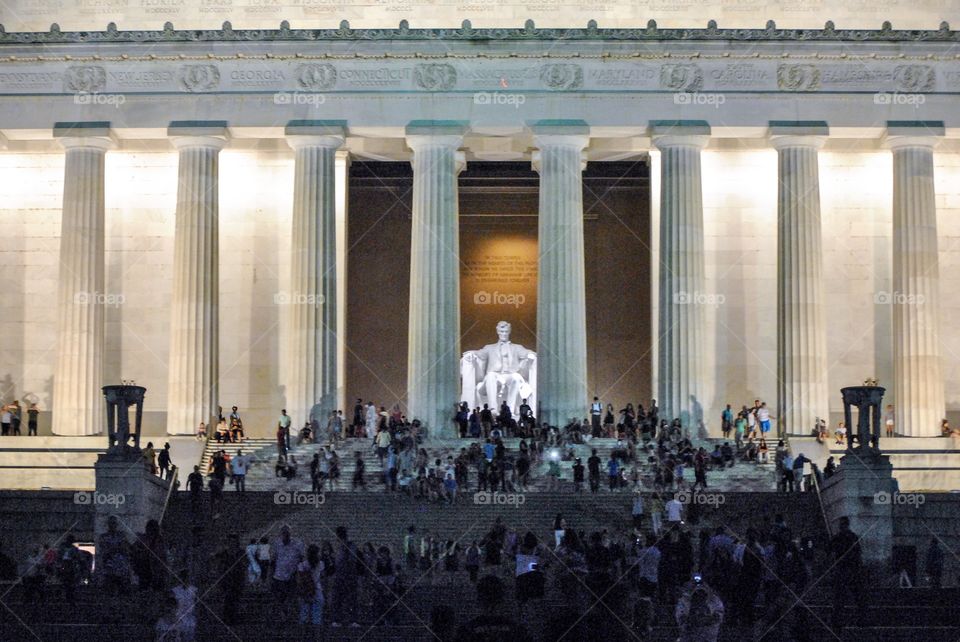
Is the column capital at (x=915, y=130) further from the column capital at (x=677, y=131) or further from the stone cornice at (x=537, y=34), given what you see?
the column capital at (x=677, y=131)

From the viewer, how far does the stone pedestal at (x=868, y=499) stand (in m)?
42.4

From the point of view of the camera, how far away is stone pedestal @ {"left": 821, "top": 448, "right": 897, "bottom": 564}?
139ft

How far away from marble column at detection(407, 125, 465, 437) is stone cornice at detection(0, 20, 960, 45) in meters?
3.36

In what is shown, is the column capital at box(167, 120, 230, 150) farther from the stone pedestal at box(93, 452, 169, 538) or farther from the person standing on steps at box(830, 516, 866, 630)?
the person standing on steps at box(830, 516, 866, 630)

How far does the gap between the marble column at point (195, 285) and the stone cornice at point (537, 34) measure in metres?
3.31

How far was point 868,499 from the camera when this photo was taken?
4272cm

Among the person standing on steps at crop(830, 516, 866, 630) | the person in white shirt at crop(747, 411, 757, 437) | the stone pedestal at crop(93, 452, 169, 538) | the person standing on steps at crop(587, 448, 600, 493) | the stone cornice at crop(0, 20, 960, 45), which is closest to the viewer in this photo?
the person standing on steps at crop(830, 516, 866, 630)

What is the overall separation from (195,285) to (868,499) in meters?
26.7

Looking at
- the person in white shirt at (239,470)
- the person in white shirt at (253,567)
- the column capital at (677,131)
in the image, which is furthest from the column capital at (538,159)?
the person in white shirt at (253,567)

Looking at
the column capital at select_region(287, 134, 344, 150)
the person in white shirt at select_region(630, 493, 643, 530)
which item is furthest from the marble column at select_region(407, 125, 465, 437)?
the person in white shirt at select_region(630, 493, 643, 530)

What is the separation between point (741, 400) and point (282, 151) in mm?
19521

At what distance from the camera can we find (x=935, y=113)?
60125 mm

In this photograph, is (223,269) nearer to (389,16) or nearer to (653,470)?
(389,16)

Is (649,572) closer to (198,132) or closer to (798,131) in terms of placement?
(798,131)
